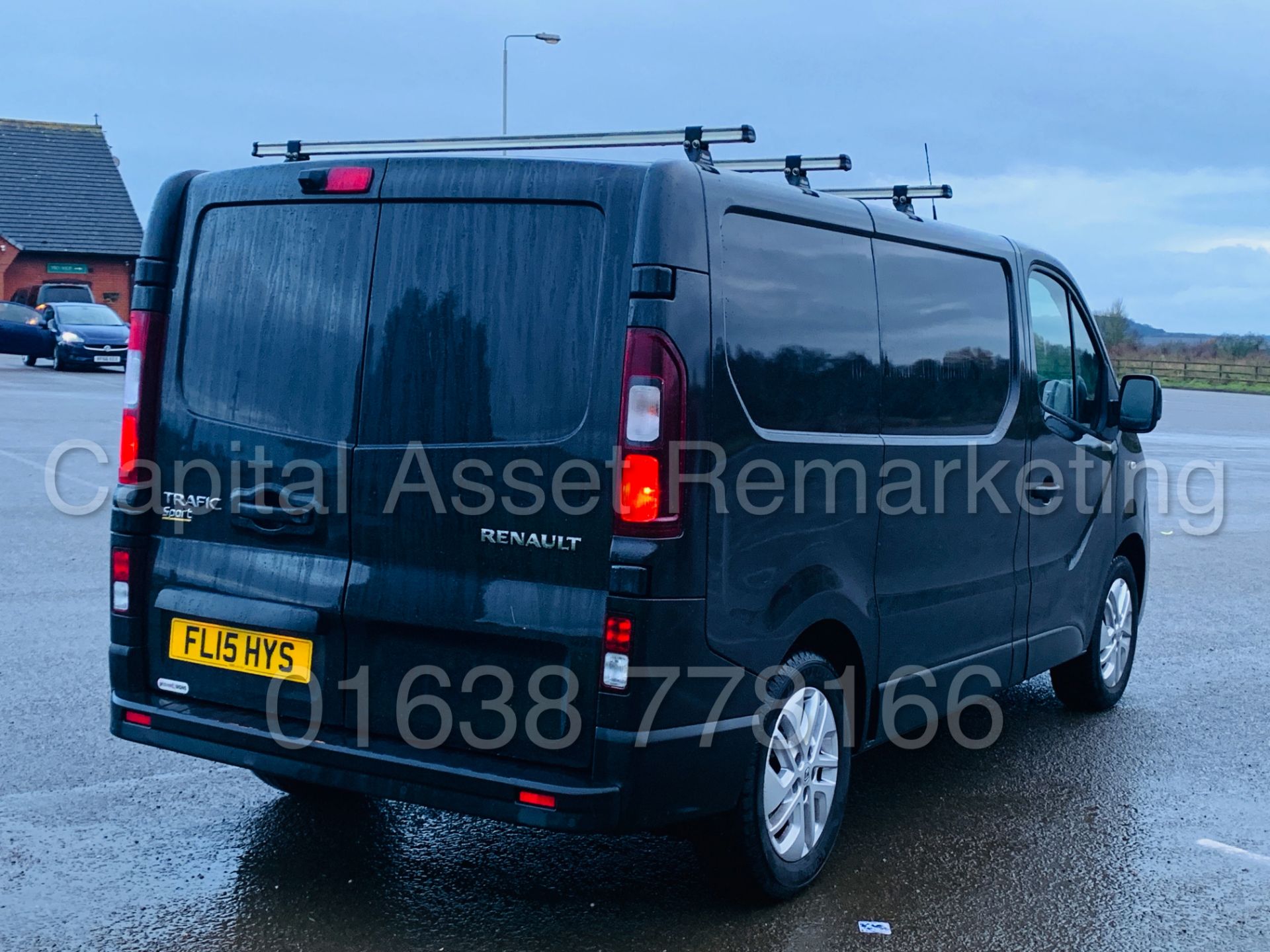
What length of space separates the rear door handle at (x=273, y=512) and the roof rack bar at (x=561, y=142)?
3.36 ft

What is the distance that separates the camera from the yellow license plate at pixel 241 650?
4238mm

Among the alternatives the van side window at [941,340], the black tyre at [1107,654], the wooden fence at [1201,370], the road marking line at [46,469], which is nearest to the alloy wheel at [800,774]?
the van side window at [941,340]

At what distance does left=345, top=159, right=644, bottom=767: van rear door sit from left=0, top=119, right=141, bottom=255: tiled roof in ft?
176

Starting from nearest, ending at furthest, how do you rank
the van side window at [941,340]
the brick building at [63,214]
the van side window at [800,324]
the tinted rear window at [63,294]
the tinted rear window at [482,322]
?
the tinted rear window at [482,322], the van side window at [800,324], the van side window at [941,340], the tinted rear window at [63,294], the brick building at [63,214]

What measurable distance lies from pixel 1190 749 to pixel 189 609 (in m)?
4.21

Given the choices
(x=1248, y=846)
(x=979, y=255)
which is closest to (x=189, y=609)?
(x=979, y=255)

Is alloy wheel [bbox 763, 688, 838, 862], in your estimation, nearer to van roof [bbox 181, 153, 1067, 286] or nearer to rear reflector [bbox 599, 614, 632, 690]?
rear reflector [bbox 599, 614, 632, 690]

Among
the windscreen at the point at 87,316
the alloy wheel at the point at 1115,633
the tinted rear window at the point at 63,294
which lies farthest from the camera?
the tinted rear window at the point at 63,294

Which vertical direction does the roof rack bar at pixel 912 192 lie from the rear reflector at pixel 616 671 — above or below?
above

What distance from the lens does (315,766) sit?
4.18 meters

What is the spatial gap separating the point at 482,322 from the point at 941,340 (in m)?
1.87

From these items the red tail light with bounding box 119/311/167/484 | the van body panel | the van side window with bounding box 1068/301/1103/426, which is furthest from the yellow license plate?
the van side window with bounding box 1068/301/1103/426

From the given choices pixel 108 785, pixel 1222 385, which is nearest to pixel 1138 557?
pixel 108 785

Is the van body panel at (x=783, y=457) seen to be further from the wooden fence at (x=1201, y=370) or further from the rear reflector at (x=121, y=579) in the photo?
the wooden fence at (x=1201, y=370)
